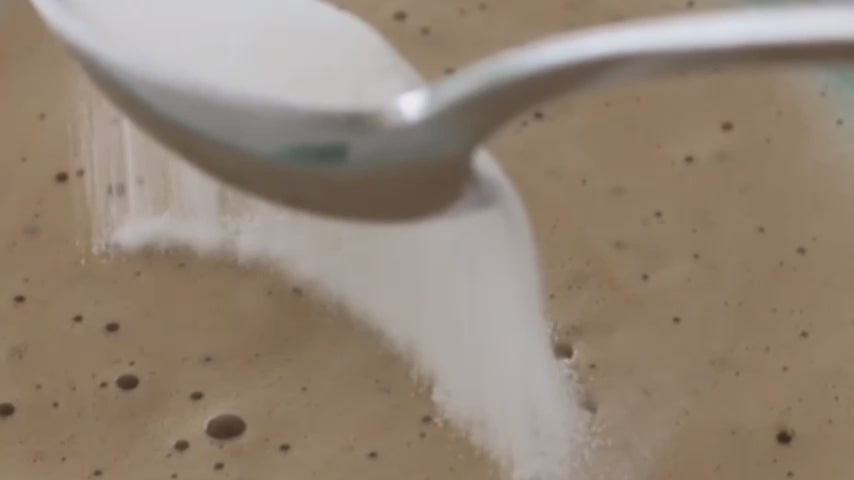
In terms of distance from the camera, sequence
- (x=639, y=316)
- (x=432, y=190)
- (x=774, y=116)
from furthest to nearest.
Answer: (x=774, y=116) < (x=639, y=316) < (x=432, y=190)

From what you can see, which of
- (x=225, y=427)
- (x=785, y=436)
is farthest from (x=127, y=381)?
(x=785, y=436)

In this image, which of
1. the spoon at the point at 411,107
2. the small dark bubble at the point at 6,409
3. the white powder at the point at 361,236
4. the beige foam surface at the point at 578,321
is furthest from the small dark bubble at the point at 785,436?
the small dark bubble at the point at 6,409

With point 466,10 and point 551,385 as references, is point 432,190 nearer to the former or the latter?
point 551,385

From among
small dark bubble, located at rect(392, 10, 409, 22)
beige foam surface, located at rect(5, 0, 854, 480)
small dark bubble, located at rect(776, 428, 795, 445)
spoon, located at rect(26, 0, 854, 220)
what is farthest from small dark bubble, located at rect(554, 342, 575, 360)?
small dark bubble, located at rect(392, 10, 409, 22)

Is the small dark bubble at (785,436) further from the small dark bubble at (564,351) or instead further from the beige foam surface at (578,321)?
the small dark bubble at (564,351)

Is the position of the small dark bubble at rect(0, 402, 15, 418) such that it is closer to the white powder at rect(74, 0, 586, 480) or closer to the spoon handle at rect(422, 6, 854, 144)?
the white powder at rect(74, 0, 586, 480)

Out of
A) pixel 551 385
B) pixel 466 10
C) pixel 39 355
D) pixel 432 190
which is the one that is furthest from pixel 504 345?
pixel 466 10
